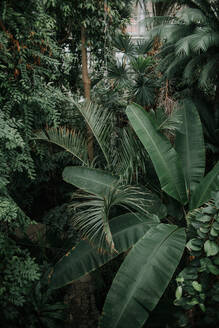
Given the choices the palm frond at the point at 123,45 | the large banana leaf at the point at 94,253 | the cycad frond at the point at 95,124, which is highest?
the palm frond at the point at 123,45

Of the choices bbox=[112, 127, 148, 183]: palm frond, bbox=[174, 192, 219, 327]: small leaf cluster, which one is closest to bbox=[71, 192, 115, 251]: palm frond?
bbox=[174, 192, 219, 327]: small leaf cluster

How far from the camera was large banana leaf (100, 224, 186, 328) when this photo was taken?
200 centimetres

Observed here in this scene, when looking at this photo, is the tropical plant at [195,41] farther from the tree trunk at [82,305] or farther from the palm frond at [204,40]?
the tree trunk at [82,305]

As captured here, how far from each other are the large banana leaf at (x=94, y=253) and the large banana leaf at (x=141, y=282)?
245 mm

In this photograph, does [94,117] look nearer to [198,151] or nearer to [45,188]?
[198,151]

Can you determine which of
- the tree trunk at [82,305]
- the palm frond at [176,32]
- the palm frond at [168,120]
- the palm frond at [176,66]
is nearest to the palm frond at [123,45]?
the palm frond at [176,32]

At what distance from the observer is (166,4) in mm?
4168

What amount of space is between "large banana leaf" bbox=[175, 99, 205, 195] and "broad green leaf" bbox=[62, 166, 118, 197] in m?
0.88

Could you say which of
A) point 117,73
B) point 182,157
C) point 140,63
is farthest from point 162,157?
point 117,73

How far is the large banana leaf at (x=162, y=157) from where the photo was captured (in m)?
2.84

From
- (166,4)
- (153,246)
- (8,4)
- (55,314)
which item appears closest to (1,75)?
(8,4)

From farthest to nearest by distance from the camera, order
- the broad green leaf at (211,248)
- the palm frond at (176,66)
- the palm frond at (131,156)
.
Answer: the palm frond at (176,66), the palm frond at (131,156), the broad green leaf at (211,248)

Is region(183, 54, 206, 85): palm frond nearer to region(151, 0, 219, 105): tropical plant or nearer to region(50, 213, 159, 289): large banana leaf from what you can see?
region(151, 0, 219, 105): tropical plant

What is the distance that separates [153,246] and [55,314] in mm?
1337
